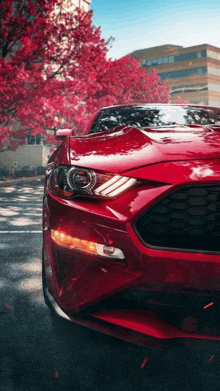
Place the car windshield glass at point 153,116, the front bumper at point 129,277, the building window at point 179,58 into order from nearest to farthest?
1. the front bumper at point 129,277
2. the car windshield glass at point 153,116
3. the building window at point 179,58

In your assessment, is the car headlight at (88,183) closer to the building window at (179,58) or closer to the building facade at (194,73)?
the building facade at (194,73)

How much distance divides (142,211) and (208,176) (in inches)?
13.3

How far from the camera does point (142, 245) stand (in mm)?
1996

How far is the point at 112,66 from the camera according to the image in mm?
→ 22281

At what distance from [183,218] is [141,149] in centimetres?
47

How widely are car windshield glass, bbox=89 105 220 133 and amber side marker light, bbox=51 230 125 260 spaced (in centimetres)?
191

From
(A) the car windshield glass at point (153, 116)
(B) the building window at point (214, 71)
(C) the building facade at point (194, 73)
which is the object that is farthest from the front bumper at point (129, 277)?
(B) the building window at point (214, 71)

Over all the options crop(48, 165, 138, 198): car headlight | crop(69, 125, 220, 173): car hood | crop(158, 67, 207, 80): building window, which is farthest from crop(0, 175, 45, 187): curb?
crop(158, 67, 207, 80): building window

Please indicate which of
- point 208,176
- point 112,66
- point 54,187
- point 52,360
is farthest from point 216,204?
point 112,66

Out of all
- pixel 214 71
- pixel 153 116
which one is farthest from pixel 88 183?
pixel 214 71

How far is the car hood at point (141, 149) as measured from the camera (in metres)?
2.17

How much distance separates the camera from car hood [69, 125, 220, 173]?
2166mm

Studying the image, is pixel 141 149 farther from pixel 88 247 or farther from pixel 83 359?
pixel 83 359

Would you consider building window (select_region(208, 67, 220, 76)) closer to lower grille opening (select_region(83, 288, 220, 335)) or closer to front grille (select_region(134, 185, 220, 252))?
front grille (select_region(134, 185, 220, 252))
